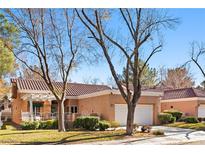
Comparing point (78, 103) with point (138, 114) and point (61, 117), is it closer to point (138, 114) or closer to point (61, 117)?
point (61, 117)

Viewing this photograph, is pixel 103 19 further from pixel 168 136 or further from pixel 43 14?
pixel 168 136

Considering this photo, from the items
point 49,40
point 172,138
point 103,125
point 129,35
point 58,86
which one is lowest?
point 172,138

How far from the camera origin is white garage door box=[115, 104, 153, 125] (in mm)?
10375

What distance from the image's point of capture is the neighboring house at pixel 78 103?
390 inches

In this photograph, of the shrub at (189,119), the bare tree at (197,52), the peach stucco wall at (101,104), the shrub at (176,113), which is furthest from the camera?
the shrub at (189,119)

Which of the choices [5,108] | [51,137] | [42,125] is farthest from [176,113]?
[5,108]

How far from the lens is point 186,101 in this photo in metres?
13.7

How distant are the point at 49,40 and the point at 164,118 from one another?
451 centimetres

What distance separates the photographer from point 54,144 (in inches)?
313

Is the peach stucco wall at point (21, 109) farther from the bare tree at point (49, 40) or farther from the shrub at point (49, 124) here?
the bare tree at point (49, 40)

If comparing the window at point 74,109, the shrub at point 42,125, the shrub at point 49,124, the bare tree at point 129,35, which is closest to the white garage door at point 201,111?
the bare tree at point 129,35
